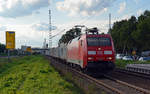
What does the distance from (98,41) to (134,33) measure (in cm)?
4338

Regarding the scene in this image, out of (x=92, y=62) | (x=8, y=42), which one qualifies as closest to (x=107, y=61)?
(x=92, y=62)

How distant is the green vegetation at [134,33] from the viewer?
5706 cm

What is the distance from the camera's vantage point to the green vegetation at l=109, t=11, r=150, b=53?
57.1 m

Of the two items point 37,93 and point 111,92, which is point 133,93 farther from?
point 37,93

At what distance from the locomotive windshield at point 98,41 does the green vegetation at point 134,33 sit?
35.3 metres

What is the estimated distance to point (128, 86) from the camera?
45.5ft

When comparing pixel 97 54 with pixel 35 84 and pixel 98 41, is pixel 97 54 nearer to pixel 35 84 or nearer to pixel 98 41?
pixel 98 41

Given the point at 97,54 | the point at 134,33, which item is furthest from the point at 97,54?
the point at 134,33

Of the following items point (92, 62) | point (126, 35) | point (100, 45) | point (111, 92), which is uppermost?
point (126, 35)

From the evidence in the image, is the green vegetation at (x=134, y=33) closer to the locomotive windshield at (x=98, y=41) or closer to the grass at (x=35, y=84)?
the locomotive windshield at (x=98, y=41)

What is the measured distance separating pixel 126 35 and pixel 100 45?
48.5 meters

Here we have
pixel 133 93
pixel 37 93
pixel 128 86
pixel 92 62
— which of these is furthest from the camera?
pixel 92 62

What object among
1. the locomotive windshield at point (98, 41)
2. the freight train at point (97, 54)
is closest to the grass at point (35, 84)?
the freight train at point (97, 54)

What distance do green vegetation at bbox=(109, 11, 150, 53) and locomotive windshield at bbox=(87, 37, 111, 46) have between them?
3528 cm
